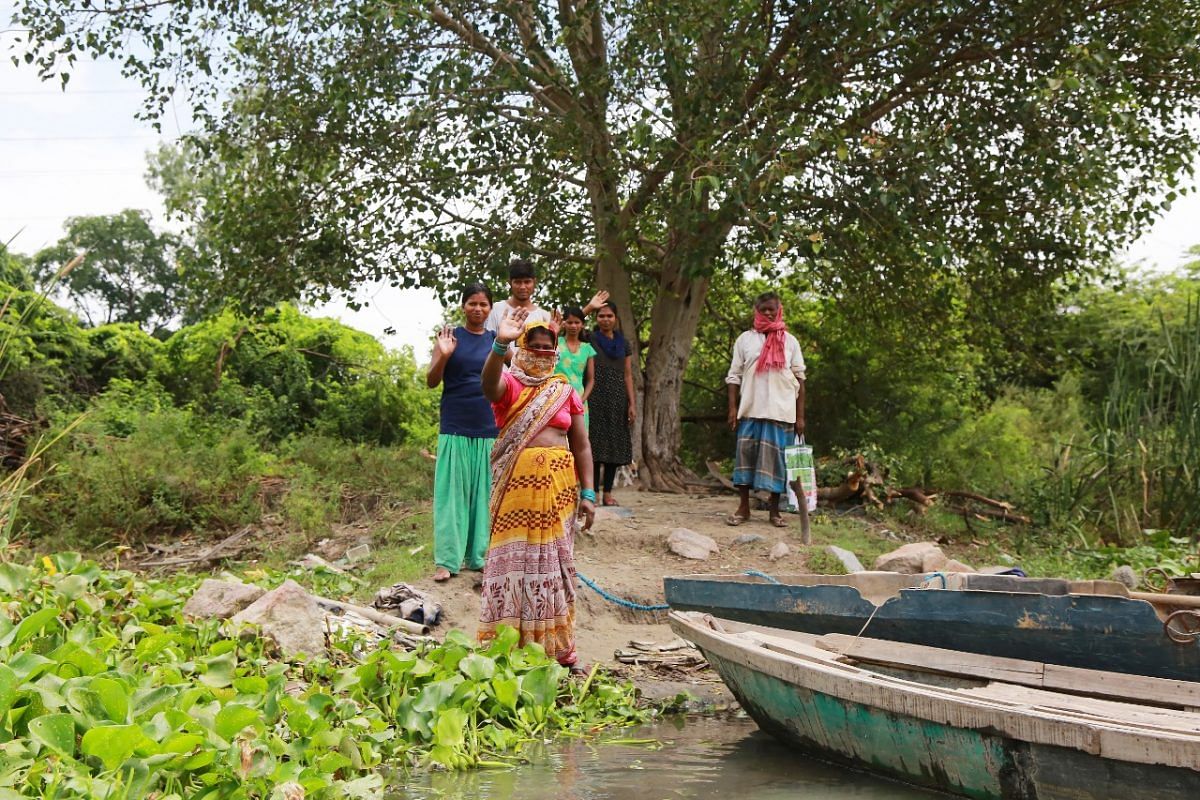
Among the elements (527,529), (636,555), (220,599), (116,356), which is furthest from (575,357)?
(116,356)

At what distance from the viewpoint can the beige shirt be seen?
885 centimetres

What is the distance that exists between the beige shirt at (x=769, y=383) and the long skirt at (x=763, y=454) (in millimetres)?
101

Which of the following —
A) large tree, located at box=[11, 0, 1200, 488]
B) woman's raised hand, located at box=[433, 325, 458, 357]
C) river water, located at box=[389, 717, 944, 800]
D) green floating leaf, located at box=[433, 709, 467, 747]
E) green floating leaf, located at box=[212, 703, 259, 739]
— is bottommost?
river water, located at box=[389, 717, 944, 800]

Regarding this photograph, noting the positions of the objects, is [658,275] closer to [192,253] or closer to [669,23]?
[669,23]

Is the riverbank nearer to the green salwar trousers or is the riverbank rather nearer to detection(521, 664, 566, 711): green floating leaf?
the green salwar trousers

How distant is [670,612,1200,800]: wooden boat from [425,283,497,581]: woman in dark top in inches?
77.6

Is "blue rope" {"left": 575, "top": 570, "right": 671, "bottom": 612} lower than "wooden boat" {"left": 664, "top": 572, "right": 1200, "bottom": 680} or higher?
lower

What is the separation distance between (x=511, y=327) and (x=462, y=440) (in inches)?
70.4

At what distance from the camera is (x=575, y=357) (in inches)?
320

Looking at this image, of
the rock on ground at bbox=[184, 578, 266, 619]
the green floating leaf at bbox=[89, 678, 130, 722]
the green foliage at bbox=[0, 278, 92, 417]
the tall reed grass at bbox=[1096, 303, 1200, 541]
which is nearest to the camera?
the green floating leaf at bbox=[89, 678, 130, 722]

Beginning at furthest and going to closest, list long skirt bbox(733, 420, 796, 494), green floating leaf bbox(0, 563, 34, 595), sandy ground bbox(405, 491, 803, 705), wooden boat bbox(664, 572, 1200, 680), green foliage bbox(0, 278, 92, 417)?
green foliage bbox(0, 278, 92, 417) < long skirt bbox(733, 420, 796, 494) < sandy ground bbox(405, 491, 803, 705) < green floating leaf bbox(0, 563, 34, 595) < wooden boat bbox(664, 572, 1200, 680)

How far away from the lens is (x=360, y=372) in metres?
14.9

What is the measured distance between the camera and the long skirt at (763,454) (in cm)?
897

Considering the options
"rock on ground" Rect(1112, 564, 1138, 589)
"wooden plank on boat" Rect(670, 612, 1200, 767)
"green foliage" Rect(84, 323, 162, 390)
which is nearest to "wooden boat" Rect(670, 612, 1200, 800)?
"wooden plank on boat" Rect(670, 612, 1200, 767)
